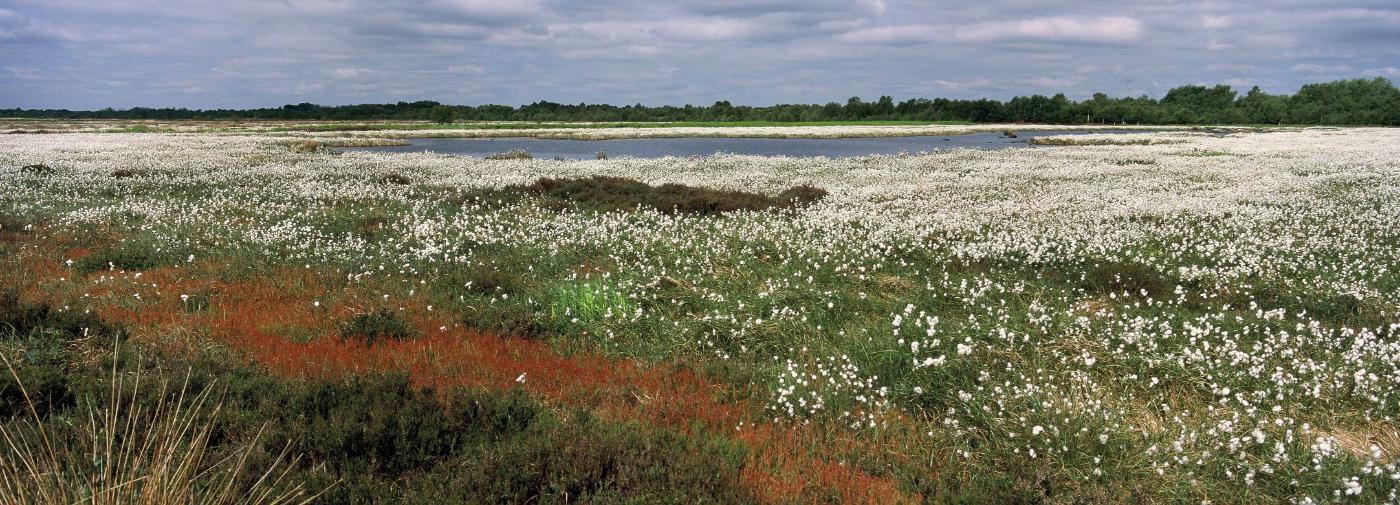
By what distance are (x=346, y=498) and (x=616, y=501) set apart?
1.62 meters

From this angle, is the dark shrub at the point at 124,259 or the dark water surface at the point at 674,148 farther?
the dark water surface at the point at 674,148

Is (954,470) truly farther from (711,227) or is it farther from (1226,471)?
(711,227)

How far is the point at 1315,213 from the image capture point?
15211mm

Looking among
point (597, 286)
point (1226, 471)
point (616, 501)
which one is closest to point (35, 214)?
point (597, 286)

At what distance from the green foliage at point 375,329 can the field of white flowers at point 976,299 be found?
728 millimetres

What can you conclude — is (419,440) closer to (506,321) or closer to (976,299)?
(506,321)

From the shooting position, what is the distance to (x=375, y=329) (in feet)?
25.0

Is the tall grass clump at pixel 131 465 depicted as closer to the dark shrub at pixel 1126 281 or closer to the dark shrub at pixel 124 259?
the dark shrub at pixel 124 259

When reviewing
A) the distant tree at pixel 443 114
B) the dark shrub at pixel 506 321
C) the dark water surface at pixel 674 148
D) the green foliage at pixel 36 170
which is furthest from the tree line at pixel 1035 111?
the dark shrub at pixel 506 321

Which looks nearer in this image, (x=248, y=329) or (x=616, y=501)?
(x=616, y=501)

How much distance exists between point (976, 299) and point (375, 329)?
269 inches

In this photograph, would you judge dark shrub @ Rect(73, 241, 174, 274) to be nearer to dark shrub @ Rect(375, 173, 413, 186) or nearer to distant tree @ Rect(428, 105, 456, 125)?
dark shrub @ Rect(375, 173, 413, 186)

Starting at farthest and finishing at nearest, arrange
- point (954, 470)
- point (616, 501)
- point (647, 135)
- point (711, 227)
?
1. point (647, 135)
2. point (711, 227)
3. point (954, 470)
4. point (616, 501)

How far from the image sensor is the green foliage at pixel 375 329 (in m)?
7.50
